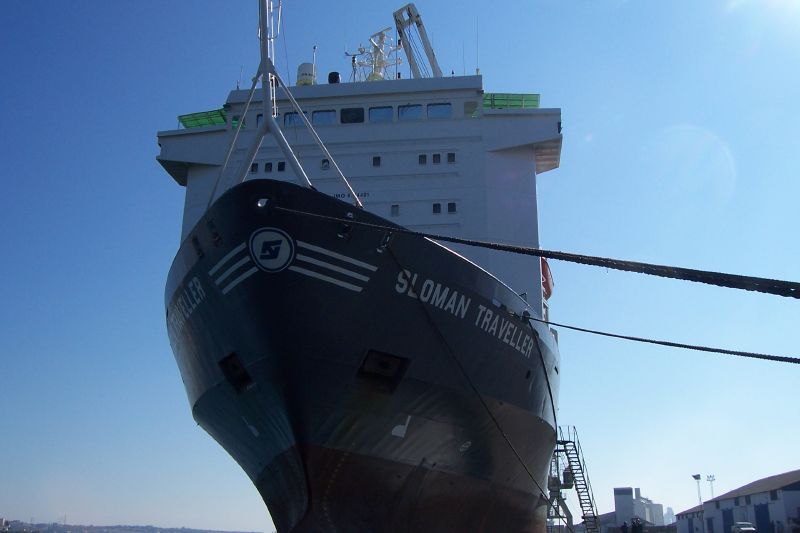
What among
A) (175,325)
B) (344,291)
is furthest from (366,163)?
(344,291)

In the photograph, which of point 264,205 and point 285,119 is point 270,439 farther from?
point 285,119

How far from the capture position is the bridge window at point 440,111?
15.3m

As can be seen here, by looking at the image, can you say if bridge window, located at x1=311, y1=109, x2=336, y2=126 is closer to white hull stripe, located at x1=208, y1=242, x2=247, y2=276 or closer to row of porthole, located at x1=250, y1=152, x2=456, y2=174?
row of porthole, located at x1=250, y1=152, x2=456, y2=174

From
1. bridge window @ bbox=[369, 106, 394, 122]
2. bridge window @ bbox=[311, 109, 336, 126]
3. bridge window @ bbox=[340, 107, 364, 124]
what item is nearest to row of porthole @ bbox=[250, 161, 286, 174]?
bridge window @ bbox=[311, 109, 336, 126]

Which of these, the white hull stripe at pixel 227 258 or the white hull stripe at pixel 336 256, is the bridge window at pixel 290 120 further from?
the white hull stripe at pixel 336 256

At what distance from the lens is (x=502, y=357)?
990 centimetres

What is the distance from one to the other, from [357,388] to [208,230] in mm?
2903

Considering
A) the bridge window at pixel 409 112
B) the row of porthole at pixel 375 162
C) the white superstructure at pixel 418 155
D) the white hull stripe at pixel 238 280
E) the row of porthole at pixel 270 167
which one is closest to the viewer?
the white hull stripe at pixel 238 280

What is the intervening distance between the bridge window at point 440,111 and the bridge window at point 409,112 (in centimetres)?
24

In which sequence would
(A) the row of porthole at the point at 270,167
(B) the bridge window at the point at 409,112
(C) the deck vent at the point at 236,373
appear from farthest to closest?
(B) the bridge window at the point at 409,112
(A) the row of porthole at the point at 270,167
(C) the deck vent at the point at 236,373

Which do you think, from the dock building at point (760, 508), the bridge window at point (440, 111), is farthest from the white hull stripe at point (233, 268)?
the dock building at point (760, 508)

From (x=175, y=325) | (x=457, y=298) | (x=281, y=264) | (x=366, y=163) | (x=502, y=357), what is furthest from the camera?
(x=366, y=163)

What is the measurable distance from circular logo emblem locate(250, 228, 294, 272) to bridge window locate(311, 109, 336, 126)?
24.3ft

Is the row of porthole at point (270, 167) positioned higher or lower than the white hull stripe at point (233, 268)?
higher
